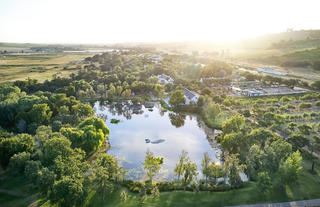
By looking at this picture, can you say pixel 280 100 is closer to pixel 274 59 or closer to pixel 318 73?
pixel 318 73

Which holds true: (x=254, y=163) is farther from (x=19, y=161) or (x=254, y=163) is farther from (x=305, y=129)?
(x=19, y=161)

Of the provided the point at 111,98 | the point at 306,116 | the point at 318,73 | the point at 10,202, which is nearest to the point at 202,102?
the point at 306,116

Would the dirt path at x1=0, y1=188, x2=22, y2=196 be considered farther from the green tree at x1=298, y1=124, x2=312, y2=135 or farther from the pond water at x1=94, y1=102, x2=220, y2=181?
the green tree at x1=298, y1=124, x2=312, y2=135

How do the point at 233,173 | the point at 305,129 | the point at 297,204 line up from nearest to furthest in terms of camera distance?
the point at 297,204
the point at 233,173
the point at 305,129

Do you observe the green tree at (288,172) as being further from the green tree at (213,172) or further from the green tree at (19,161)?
the green tree at (19,161)

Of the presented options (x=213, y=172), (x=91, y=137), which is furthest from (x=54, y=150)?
(x=213, y=172)

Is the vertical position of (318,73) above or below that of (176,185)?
above

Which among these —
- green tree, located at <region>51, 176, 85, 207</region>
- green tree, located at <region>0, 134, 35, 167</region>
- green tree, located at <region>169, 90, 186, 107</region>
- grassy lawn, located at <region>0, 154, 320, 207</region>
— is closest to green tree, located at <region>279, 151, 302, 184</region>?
grassy lawn, located at <region>0, 154, 320, 207</region>

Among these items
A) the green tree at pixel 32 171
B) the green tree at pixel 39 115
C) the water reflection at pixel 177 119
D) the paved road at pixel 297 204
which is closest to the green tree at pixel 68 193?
the green tree at pixel 32 171
